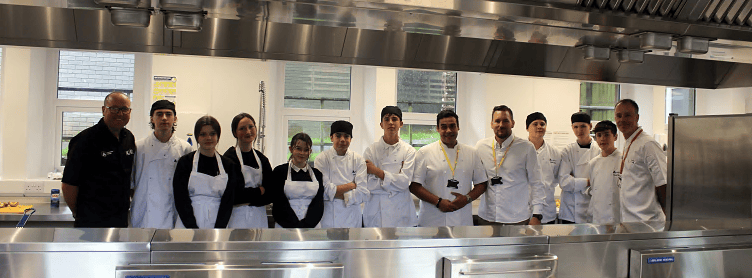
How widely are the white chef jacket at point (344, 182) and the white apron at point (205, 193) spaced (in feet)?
1.92

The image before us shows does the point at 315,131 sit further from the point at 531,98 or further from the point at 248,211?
the point at 248,211

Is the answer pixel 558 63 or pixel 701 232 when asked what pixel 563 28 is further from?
→ pixel 558 63

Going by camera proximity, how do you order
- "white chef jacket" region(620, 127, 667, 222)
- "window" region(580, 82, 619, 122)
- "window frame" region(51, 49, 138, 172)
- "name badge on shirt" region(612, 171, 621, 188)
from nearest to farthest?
"white chef jacket" region(620, 127, 667, 222) < "name badge on shirt" region(612, 171, 621, 188) < "window frame" region(51, 49, 138, 172) < "window" region(580, 82, 619, 122)

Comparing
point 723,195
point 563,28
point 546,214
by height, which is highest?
point 563,28

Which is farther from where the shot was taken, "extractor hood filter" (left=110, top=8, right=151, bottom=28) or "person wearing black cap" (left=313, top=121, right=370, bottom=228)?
"person wearing black cap" (left=313, top=121, right=370, bottom=228)

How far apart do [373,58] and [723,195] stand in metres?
1.83

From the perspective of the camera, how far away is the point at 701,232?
71.9 inches

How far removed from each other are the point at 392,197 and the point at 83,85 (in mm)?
2961

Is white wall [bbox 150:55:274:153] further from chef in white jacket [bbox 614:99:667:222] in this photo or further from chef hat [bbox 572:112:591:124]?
chef in white jacket [bbox 614:99:667:222]

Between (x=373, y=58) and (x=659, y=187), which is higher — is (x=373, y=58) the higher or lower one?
the higher one

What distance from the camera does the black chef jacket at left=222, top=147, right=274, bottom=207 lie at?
2688 mm

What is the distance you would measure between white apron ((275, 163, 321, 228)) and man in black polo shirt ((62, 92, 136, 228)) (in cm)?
80

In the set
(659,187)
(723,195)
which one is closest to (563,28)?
(723,195)

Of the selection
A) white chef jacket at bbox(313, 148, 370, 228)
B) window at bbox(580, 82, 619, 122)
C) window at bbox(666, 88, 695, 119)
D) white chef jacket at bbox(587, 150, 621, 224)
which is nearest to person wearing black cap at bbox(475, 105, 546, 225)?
white chef jacket at bbox(587, 150, 621, 224)
